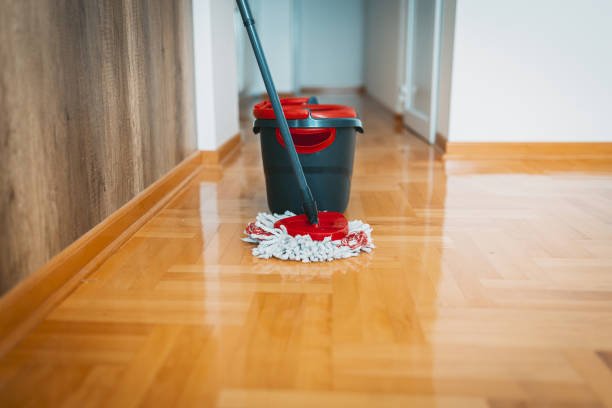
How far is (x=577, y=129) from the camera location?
2744mm

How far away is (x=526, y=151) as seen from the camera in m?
2.76

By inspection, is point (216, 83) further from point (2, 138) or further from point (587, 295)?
point (587, 295)

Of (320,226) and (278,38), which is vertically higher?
(278,38)

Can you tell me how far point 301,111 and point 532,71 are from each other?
5.00ft

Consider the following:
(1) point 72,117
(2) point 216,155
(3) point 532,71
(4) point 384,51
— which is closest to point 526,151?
(3) point 532,71

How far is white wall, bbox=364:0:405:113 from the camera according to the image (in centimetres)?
422

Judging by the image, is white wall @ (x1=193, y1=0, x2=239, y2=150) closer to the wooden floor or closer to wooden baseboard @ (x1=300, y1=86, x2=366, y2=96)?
the wooden floor

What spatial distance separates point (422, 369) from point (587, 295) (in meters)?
0.47

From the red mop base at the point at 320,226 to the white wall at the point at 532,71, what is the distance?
140 cm

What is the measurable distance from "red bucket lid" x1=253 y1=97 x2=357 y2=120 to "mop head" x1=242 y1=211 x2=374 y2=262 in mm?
290

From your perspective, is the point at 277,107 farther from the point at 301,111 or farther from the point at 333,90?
the point at 333,90

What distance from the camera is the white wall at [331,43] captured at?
6.66 meters

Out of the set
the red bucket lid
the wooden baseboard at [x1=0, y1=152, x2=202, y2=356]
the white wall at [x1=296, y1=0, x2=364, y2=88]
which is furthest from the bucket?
the white wall at [x1=296, y1=0, x2=364, y2=88]

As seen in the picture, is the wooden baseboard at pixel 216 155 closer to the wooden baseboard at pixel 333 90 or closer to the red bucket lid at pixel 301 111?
the red bucket lid at pixel 301 111
